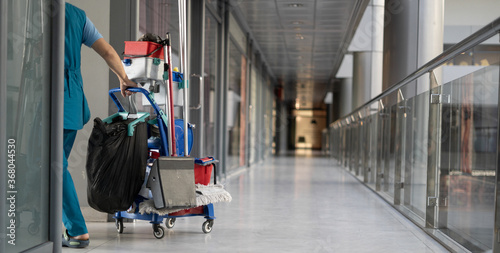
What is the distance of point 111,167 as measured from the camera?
2.96 meters

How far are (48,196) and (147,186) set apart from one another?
740mm

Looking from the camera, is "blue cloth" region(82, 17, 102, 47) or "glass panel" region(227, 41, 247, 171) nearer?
"blue cloth" region(82, 17, 102, 47)

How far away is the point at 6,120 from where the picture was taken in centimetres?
195

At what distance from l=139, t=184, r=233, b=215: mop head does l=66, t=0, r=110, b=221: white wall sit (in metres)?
0.85

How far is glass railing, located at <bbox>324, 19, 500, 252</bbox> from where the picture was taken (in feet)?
8.61

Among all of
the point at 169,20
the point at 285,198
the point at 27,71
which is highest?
the point at 169,20

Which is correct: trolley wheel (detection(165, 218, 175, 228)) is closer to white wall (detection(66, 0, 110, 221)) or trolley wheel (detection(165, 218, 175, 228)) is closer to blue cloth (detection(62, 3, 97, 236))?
white wall (detection(66, 0, 110, 221))

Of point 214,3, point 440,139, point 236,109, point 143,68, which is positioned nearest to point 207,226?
point 143,68

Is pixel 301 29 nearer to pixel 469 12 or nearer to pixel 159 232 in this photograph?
pixel 469 12

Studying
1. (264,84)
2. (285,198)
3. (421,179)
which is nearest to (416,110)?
(421,179)

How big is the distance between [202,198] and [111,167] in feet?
1.82

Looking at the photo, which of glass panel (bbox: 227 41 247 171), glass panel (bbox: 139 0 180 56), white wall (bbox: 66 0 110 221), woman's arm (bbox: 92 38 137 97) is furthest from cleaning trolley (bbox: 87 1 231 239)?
glass panel (bbox: 227 41 247 171)

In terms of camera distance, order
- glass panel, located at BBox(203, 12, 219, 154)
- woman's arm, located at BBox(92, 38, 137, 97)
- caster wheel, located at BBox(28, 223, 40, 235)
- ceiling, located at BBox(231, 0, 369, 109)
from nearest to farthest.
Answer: caster wheel, located at BBox(28, 223, 40, 235) → woman's arm, located at BBox(92, 38, 137, 97) → glass panel, located at BBox(203, 12, 219, 154) → ceiling, located at BBox(231, 0, 369, 109)

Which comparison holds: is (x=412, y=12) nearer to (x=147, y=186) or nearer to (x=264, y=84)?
(x=147, y=186)
